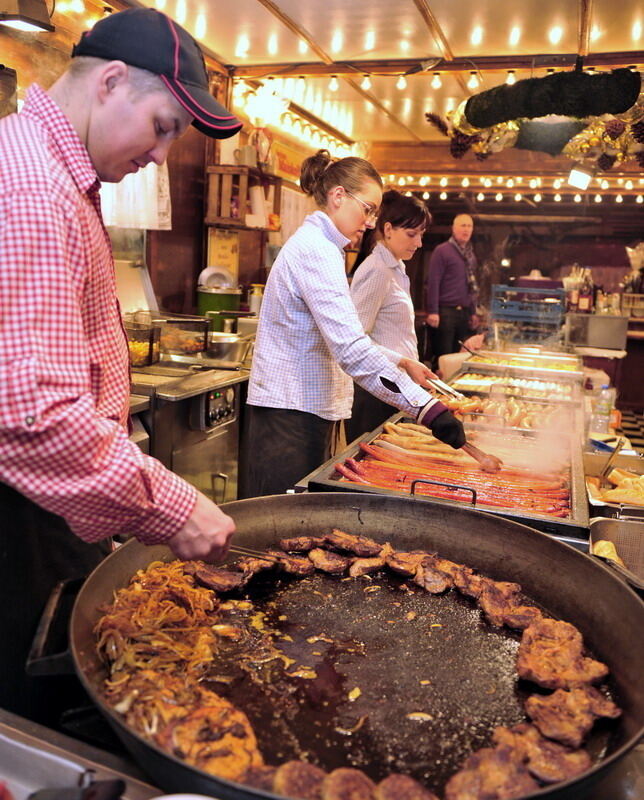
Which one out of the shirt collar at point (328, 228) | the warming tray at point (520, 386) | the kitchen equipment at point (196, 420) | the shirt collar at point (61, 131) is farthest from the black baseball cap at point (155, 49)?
the warming tray at point (520, 386)

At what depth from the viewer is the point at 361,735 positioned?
124 centimetres

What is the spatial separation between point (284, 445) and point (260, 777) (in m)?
2.25

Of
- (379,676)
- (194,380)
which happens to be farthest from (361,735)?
(194,380)

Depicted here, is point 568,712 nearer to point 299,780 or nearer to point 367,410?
point 299,780

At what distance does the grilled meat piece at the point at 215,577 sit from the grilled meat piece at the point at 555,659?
0.71m

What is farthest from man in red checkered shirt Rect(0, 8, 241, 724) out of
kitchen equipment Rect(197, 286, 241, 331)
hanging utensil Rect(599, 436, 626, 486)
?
kitchen equipment Rect(197, 286, 241, 331)

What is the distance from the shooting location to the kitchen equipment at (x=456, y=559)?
103 centimetres

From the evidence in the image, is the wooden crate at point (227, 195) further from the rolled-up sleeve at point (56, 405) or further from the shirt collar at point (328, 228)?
the rolled-up sleeve at point (56, 405)

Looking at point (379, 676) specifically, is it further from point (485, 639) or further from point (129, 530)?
point (129, 530)

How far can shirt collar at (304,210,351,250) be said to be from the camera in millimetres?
3096

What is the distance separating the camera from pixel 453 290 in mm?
9828

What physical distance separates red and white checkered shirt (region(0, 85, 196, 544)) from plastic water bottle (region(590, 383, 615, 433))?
4065 mm

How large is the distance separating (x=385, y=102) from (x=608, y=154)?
300 centimetres

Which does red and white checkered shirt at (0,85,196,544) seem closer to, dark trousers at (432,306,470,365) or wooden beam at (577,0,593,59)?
wooden beam at (577,0,593,59)
